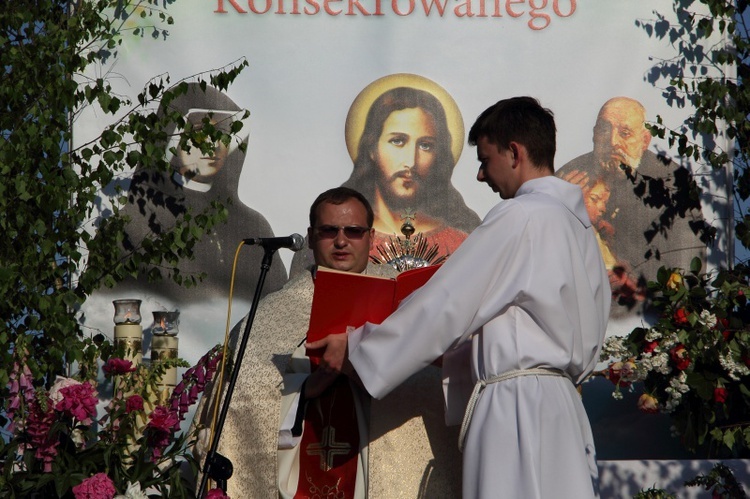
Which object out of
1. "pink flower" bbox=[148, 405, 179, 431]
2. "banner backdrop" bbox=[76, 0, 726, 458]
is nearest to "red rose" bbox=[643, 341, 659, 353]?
"banner backdrop" bbox=[76, 0, 726, 458]

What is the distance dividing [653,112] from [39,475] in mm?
4482

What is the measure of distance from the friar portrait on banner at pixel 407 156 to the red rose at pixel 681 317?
1.45 meters

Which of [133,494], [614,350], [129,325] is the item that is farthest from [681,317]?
[133,494]

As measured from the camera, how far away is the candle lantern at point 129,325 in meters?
6.40

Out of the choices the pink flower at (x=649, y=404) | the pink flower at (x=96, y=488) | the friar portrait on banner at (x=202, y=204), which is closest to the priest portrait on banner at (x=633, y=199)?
the pink flower at (x=649, y=404)

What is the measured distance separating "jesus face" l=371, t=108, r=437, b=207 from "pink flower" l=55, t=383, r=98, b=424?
3292mm

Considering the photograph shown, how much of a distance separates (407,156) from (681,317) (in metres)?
2.00

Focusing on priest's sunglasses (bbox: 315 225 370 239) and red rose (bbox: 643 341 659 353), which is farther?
red rose (bbox: 643 341 659 353)

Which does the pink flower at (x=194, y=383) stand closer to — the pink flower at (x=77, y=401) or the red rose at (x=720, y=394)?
the pink flower at (x=77, y=401)

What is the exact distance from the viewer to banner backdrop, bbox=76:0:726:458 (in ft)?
22.7

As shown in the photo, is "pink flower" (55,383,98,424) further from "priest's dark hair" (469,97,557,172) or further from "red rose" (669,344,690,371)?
"red rose" (669,344,690,371)

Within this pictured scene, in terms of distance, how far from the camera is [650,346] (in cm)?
600

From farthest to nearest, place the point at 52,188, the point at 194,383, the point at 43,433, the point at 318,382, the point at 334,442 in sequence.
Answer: the point at 52,188 → the point at 194,383 → the point at 334,442 → the point at 318,382 → the point at 43,433

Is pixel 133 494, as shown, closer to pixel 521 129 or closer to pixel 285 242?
pixel 285 242
